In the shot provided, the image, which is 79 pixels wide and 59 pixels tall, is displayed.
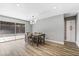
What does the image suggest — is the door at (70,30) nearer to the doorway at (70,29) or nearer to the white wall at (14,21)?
the doorway at (70,29)

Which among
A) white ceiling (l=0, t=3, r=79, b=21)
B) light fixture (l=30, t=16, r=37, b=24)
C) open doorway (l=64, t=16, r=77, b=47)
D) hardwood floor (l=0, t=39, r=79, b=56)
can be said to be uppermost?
white ceiling (l=0, t=3, r=79, b=21)

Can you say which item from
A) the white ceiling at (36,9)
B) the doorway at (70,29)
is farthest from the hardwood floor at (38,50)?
the white ceiling at (36,9)

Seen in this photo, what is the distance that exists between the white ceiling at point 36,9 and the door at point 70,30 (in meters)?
0.30

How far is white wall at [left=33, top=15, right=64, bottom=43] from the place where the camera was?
1992 millimetres

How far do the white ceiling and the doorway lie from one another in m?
0.24

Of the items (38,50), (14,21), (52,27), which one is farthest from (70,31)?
(14,21)

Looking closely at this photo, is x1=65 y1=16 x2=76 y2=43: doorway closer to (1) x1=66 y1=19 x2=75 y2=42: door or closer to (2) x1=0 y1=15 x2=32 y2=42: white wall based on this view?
(1) x1=66 y1=19 x2=75 y2=42: door

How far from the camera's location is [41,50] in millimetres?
1960

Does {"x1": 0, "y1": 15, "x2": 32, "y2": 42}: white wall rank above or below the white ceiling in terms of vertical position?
below

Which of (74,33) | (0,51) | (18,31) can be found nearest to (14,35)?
(18,31)

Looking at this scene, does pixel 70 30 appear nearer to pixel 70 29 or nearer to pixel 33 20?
pixel 70 29

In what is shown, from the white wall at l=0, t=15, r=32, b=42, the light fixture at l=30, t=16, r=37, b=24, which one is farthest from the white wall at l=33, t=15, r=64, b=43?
the white wall at l=0, t=15, r=32, b=42

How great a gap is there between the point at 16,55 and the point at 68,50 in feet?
4.44

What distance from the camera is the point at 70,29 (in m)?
2.03
